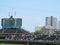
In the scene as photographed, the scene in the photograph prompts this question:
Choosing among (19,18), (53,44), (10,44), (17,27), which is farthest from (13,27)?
(53,44)

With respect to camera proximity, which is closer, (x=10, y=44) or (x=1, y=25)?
(x=10, y=44)

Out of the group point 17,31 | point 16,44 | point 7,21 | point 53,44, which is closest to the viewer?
point 53,44

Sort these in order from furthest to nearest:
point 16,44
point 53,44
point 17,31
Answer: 1. point 17,31
2. point 16,44
3. point 53,44

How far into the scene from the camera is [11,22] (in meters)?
140

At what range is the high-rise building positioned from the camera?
138625mm

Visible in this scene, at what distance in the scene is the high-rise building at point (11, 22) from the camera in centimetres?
13862

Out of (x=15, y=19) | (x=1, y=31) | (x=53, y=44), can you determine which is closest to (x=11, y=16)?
(x=15, y=19)

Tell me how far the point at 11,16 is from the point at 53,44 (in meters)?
104

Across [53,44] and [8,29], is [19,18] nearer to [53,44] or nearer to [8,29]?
[8,29]

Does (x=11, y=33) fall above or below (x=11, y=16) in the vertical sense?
below

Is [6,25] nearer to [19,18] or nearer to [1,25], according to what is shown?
[1,25]

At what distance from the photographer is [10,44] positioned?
170 feet

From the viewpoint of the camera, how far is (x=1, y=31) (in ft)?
445

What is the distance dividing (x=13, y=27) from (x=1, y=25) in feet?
27.4
